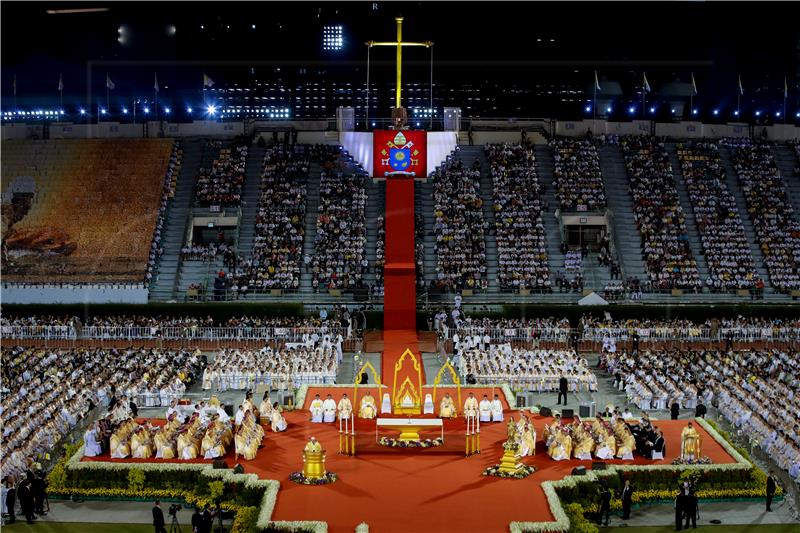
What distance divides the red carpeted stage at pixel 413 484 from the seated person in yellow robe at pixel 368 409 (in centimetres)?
71

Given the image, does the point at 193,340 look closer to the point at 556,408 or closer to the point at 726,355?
the point at 556,408

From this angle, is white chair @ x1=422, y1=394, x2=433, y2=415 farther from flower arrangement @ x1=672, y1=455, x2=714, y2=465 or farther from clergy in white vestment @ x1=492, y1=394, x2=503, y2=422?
flower arrangement @ x1=672, y1=455, x2=714, y2=465

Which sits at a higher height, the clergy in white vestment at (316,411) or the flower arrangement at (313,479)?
the clergy in white vestment at (316,411)

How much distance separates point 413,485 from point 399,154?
12.7 m

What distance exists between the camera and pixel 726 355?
38625mm

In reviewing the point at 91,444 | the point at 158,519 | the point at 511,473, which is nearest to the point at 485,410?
the point at 511,473

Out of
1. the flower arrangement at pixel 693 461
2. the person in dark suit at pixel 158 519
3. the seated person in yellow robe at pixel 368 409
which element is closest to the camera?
the person in dark suit at pixel 158 519

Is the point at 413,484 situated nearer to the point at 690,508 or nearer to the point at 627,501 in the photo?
the point at 627,501

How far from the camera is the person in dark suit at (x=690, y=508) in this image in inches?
920

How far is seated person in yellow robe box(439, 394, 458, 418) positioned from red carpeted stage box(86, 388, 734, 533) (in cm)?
62

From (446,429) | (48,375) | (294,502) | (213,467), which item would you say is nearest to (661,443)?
(446,429)

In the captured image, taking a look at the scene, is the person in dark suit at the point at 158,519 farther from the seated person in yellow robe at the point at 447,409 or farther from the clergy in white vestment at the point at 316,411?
the seated person in yellow robe at the point at 447,409

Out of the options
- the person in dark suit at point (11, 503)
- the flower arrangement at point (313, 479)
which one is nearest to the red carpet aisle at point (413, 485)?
the flower arrangement at point (313, 479)

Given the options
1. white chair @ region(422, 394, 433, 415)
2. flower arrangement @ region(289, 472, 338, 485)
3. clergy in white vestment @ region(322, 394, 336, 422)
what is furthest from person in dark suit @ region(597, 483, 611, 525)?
clergy in white vestment @ region(322, 394, 336, 422)
